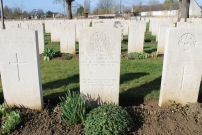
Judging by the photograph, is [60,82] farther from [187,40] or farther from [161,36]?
[161,36]

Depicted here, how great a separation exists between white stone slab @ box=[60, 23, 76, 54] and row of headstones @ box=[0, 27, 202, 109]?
5416mm

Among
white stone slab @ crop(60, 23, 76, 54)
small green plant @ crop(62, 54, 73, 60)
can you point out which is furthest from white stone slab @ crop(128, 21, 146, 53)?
small green plant @ crop(62, 54, 73, 60)

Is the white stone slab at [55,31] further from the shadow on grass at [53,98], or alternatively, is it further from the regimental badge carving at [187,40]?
the regimental badge carving at [187,40]

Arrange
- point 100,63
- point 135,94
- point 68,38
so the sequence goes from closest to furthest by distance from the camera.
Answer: point 100,63 < point 135,94 < point 68,38

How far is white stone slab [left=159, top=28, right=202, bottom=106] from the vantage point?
3979mm

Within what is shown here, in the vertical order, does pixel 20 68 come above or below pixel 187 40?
below

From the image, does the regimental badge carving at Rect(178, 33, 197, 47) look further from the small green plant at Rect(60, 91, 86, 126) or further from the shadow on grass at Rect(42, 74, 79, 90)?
the shadow on grass at Rect(42, 74, 79, 90)

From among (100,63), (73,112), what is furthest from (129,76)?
(73,112)

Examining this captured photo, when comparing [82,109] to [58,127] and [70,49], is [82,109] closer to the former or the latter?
[58,127]

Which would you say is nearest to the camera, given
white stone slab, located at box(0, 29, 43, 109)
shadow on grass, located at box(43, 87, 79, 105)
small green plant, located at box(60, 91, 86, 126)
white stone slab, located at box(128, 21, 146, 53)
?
small green plant, located at box(60, 91, 86, 126)

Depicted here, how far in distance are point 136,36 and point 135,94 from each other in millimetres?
4769

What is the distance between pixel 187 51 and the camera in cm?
406

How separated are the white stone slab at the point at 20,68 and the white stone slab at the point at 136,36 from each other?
233 inches

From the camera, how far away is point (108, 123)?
3.29 metres
